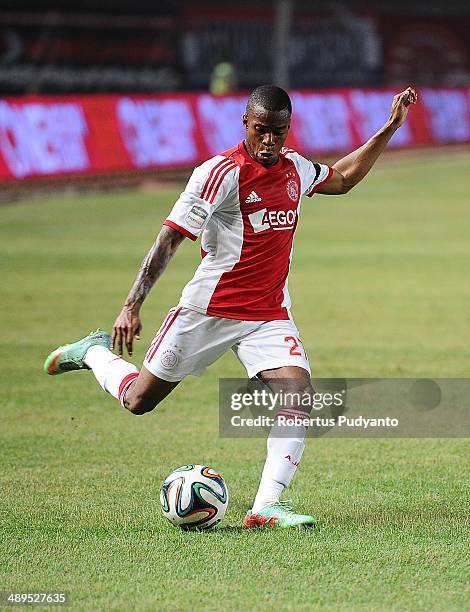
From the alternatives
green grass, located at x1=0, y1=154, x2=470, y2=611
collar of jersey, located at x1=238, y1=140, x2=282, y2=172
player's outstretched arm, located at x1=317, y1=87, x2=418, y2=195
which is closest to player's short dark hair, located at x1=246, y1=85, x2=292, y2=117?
collar of jersey, located at x1=238, y1=140, x2=282, y2=172

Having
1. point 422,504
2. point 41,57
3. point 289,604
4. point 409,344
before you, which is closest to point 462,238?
point 409,344

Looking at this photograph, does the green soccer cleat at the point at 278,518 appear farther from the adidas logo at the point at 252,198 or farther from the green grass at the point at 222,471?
the adidas logo at the point at 252,198

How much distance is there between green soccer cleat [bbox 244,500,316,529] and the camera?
21.4ft

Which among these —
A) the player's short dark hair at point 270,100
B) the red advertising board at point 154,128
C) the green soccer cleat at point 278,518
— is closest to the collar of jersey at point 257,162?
the player's short dark hair at point 270,100

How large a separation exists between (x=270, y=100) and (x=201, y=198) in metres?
0.62

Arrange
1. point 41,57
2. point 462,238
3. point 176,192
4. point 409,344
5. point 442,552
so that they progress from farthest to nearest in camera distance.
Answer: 1. point 41,57
2. point 176,192
3. point 462,238
4. point 409,344
5. point 442,552

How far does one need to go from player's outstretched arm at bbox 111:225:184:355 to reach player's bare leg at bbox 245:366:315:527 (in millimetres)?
822

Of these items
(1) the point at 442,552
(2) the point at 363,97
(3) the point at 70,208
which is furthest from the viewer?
(2) the point at 363,97

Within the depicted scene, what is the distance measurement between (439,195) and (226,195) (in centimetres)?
2210

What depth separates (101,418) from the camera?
9633 mm

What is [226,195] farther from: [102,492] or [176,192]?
[176,192]

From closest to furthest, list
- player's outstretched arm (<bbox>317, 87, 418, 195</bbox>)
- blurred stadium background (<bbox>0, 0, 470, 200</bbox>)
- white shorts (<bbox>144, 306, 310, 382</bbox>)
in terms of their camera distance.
Answer: white shorts (<bbox>144, 306, 310, 382</bbox>)
player's outstretched arm (<bbox>317, 87, 418, 195</bbox>)
blurred stadium background (<bbox>0, 0, 470, 200</bbox>)

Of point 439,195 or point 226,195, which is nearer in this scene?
point 226,195

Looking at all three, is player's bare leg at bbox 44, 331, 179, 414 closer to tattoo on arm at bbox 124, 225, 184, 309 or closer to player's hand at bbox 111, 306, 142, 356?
player's hand at bbox 111, 306, 142, 356
